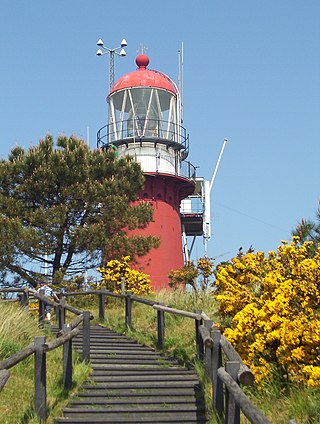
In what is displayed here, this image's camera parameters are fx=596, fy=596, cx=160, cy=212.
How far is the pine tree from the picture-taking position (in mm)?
20453

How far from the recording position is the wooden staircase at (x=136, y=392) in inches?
274

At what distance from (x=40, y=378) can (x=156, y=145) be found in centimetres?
2008

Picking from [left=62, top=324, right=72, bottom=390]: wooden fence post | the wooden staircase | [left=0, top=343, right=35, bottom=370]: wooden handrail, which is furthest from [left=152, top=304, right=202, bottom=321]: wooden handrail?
[left=0, top=343, right=35, bottom=370]: wooden handrail

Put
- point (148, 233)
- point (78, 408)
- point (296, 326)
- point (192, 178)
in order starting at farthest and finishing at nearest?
1. point (192, 178)
2. point (148, 233)
3. point (78, 408)
4. point (296, 326)

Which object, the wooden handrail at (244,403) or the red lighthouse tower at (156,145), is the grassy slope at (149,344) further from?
the red lighthouse tower at (156,145)

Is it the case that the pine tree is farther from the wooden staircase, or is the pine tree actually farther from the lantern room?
the wooden staircase

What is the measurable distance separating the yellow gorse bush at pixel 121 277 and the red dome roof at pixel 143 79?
9513 mm

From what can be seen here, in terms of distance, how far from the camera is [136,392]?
7895mm

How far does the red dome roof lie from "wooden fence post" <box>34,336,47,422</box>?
21301mm

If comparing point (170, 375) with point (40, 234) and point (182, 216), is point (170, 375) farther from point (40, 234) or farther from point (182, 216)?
point (182, 216)

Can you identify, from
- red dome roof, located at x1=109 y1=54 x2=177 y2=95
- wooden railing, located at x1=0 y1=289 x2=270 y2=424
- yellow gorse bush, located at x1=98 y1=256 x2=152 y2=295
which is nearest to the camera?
wooden railing, located at x1=0 y1=289 x2=270 y2=424

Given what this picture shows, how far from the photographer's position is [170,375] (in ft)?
28.6

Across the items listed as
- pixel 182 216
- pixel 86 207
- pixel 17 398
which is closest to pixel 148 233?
pixel 86 207

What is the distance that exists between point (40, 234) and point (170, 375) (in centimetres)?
1269
